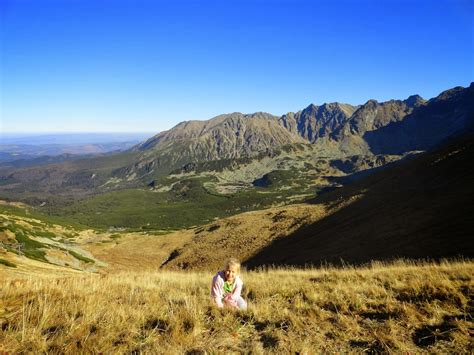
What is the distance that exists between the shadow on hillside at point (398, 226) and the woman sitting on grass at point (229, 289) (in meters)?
8.65

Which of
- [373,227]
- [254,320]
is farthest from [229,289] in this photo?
[373,227]

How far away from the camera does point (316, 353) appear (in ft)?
18.8

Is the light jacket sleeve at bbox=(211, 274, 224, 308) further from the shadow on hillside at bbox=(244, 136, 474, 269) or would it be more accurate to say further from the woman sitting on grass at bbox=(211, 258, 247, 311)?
the shadow on hillside at bbox=(244, 136, 474, 269)

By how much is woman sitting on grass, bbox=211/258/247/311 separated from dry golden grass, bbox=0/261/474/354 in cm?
34

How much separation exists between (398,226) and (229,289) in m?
28.8

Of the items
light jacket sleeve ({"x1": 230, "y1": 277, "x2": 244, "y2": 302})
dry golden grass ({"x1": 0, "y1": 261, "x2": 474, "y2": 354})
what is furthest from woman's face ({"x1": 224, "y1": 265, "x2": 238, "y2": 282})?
dry golden grass ({"x1": 0, "y1": 261, "x2": 474, "y2": 354})

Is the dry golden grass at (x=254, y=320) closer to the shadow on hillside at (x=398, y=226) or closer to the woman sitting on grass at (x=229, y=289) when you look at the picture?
the woman sitting on grass at (x=229, y=289)

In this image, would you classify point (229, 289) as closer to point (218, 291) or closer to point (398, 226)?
point (218, 291)

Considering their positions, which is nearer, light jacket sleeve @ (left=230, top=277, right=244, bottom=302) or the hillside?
light jacket sleeve @ (left=230, top=277, right=244, bottom=302)

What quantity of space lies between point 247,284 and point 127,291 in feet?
12.6

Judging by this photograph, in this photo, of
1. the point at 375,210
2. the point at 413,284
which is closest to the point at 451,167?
the point at 375,210

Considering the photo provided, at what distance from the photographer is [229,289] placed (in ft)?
29.2

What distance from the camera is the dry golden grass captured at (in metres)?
5.89

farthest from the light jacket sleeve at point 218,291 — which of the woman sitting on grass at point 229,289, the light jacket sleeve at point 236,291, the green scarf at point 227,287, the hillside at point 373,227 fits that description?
the hillside at point 373,227
